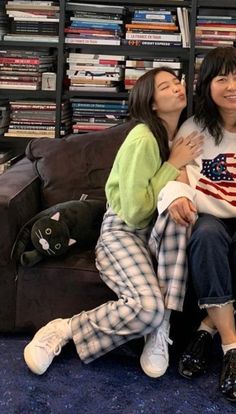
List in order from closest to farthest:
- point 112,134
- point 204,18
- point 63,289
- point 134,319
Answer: point 134,319, point 63,289, point 112,134, point 204,18

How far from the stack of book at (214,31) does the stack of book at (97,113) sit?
1.65ft

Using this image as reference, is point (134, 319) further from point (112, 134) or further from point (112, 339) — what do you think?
point (112, 134)

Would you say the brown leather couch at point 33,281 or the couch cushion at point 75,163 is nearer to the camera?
the brown leather couch at point 33,281

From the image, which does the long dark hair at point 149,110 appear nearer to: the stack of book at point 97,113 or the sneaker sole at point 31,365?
the sneaker sole at point 31,365

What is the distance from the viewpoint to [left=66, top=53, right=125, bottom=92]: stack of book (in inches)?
107

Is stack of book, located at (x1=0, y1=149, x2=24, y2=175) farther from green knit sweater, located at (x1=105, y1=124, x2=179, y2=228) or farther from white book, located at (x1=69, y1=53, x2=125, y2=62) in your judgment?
green knit sweater, located at (x1=105, y1=124, x2=179, y2=228)

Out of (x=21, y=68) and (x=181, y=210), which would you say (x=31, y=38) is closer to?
(x=21, y=68)

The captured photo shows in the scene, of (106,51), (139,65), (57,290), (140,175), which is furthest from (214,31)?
(57,290)

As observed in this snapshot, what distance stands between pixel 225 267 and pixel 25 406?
0.67 meters

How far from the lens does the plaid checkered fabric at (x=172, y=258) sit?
157 centimetres

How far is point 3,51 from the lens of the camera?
276 cm

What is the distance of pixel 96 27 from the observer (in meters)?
2.69

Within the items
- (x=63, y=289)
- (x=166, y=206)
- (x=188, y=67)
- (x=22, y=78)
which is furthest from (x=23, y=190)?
(x=188, y=67)

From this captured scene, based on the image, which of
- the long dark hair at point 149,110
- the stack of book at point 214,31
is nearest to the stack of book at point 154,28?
the stack of book at point 214,31
